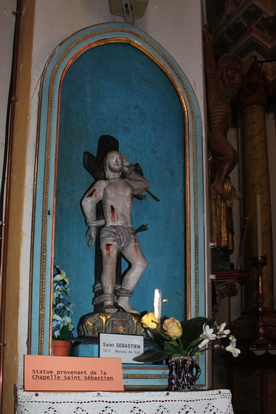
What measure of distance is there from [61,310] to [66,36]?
1095 mm

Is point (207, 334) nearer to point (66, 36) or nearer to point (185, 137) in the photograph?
point (185, 137)

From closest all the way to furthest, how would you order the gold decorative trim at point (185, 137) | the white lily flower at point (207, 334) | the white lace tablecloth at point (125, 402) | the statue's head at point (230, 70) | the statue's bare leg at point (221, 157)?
1. the white lace tablecloth at point (125, 402)
2. the white lily flower at point (207, 334)
3. the gold decorative trim at point (185, 137)
4. the statue's bare leg at point (221, 157)
5. the statue's head at point (230, 70)

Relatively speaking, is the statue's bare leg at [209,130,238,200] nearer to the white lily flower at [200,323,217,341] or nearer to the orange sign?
the white lily flower at [200,323,217,341]

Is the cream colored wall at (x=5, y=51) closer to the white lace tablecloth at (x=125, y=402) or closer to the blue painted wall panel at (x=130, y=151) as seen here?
the blue painted wall panel at (x=130, y=151)

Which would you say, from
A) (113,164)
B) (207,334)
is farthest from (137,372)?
(113,164)

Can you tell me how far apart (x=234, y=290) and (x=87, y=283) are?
1.01 metres

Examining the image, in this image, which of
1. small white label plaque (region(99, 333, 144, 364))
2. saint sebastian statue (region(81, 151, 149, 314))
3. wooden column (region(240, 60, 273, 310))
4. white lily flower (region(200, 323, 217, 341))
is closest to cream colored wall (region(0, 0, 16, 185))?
saint sebastian statue (region(81, 151, 149, 314))

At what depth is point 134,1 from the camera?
2725mm

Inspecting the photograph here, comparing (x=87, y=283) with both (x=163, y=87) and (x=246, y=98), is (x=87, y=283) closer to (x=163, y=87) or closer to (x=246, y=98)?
(x=163, y=87)

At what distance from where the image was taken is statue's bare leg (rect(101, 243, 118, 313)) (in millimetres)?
2424

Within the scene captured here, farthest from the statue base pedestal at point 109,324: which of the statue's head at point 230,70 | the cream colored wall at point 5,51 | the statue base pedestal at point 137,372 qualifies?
the statue's head at point 230,70

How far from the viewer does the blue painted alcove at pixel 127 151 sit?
2.42m

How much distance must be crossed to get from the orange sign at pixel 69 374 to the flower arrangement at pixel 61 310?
14.0 inches

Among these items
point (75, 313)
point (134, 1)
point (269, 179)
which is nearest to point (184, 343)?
point (75, 313)
